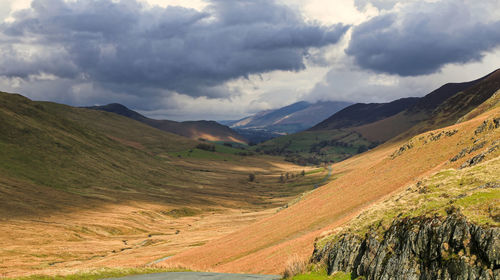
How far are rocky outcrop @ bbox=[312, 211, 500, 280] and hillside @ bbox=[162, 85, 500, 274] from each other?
12664 mm

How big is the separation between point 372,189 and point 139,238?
97.5m

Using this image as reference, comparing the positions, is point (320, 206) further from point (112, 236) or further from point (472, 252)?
point (112, 236)

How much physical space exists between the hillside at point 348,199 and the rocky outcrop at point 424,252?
12.7 meters

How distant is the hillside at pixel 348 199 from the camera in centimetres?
4938

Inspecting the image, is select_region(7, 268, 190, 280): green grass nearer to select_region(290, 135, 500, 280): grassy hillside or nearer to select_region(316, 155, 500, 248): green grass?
select_region(290, 135, 500, 280): grassy hillside

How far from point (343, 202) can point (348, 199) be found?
1.11 meters

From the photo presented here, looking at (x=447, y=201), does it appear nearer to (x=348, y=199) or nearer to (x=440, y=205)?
(x=440, y=205)

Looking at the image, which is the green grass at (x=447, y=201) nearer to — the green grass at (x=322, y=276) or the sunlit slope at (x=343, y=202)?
the green grass at (x=322, y=276)

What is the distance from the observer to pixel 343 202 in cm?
6444

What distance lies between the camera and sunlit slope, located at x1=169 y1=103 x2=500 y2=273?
167 feet

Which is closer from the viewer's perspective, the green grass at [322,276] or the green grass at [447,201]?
the green grass at [447,201]

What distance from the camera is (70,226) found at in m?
140

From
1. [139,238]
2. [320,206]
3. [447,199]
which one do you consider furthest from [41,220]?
[447,199]

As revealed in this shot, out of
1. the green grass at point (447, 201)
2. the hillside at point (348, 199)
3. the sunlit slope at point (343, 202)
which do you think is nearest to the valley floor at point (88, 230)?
the sunlit slope at point (343, 202)
